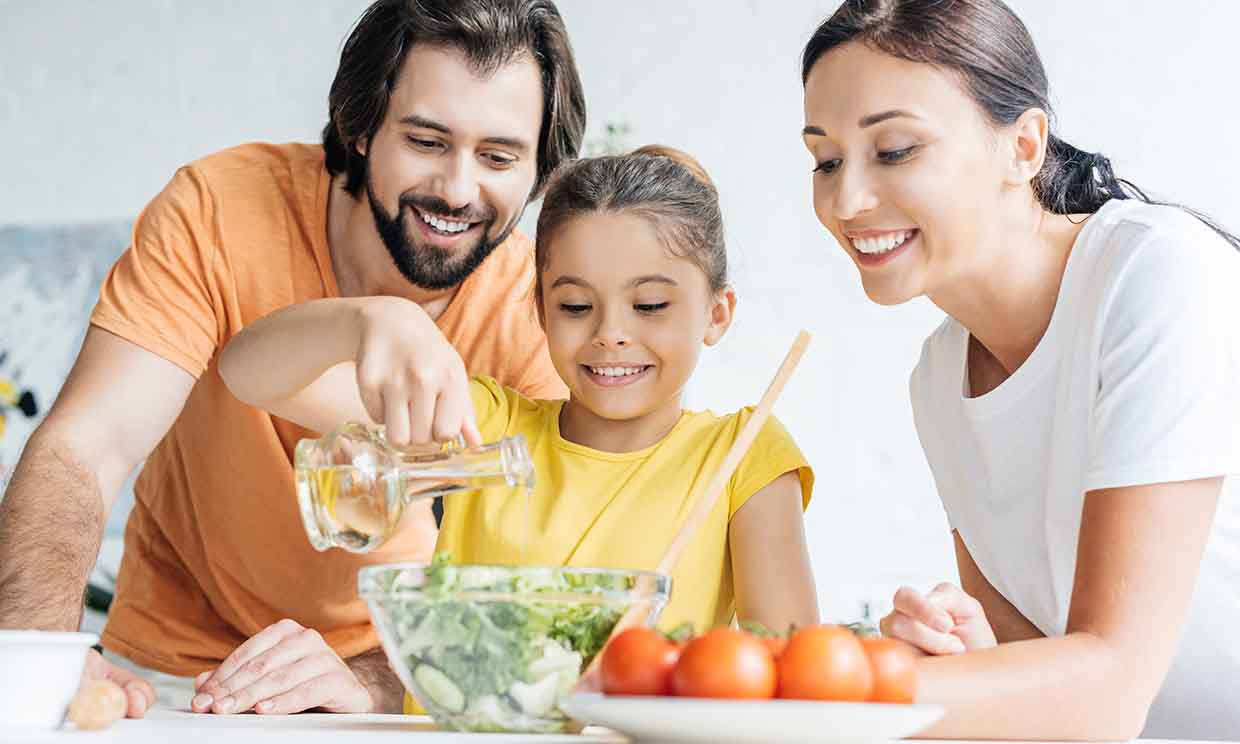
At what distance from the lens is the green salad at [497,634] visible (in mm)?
887

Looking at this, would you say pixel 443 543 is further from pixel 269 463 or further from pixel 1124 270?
pixel 1124 270

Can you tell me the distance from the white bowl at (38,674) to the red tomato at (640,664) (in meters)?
0.39

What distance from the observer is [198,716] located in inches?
48.0

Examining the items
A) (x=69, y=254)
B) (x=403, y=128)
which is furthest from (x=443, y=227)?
(x=69, y=254)

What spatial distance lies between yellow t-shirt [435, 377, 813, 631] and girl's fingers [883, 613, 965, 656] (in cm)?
47

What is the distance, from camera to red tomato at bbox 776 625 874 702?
2.64ft

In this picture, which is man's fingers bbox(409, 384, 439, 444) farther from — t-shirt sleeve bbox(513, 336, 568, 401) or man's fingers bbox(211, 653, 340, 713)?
t-shirt sleeve bbox(513, 336, 568, 401)

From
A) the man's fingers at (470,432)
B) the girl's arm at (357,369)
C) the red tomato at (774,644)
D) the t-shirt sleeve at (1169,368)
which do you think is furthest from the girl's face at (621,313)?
the red tomato at (774,644)

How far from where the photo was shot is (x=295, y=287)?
200 centimetres

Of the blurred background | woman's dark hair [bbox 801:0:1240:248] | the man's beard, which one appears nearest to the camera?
woman's dark hair [bbox 801:0:1240:248]

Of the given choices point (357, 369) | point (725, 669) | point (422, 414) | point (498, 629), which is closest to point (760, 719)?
point (725, 669)

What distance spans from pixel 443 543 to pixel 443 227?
0.56 m

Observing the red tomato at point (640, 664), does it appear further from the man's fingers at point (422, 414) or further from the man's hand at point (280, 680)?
the man's hand at point (280, 680)

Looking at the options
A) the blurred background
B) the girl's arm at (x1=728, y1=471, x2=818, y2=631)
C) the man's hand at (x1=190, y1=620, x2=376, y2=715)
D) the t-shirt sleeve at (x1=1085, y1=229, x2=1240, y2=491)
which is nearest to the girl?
the girl's arm at (x1=728, y1=471, x2=818, y2=631)
